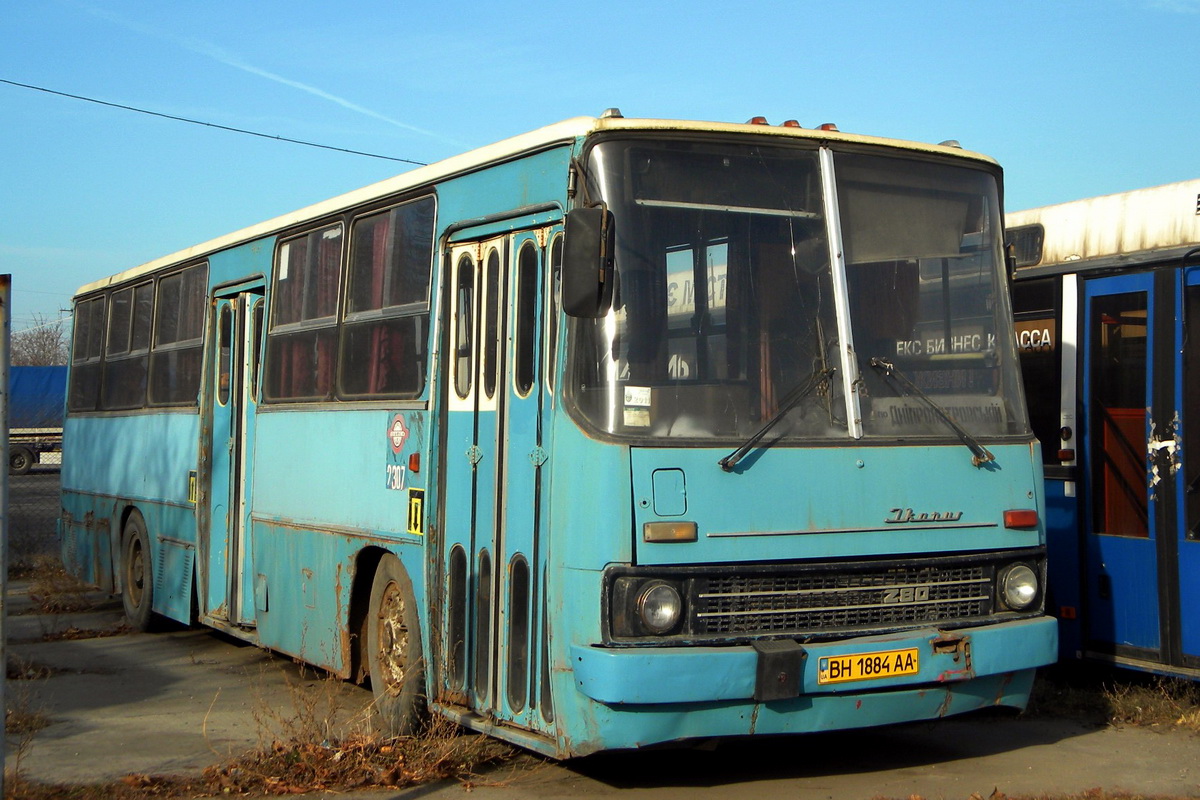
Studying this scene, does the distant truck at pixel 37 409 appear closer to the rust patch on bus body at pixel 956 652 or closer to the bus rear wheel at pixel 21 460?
the bus rear wheel at pixel 21 460

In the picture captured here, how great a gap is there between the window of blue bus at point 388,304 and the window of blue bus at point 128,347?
4.92 metres

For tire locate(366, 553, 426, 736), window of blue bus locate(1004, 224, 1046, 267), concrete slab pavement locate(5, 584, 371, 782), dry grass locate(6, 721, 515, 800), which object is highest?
window of blue bus locate(1004, 224, 1046, 267)

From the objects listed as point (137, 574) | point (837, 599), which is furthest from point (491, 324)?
point (137, 574)

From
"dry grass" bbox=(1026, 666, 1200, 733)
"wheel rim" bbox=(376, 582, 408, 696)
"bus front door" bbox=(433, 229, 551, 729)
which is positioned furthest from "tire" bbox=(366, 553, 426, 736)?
"dry grass" bbox=(1026, 666, 1200, 733)

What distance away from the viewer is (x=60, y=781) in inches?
261

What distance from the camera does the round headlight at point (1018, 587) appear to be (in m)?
6.34

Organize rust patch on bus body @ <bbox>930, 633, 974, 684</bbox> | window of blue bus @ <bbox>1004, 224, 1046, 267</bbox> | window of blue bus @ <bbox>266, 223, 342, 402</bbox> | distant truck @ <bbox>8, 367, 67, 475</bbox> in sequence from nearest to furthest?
rust patch on bus body @ <bbox>930, 633, 974, 684</bbox> → window of blue bus @ <bbox>266, 223, 342, 402</bbox> → window of blue bus @ <bbox>1004, 224, 1046, 267</bbox> → distant truck @ <bbox>8, 367, 67, 475</bbox>

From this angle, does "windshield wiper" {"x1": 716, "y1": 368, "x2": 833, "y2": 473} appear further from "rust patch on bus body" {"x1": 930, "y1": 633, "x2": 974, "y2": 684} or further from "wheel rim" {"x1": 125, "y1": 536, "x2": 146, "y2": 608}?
"wheel rim" {"x1": 125, "y1": 536, "x2": 146, "y2": 608}

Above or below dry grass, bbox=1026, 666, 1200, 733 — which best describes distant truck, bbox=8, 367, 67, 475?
above

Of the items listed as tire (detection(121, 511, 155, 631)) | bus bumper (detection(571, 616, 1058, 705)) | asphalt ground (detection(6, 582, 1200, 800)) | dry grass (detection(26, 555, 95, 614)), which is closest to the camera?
bus bumper (detection(571, 616, 1058, 705))

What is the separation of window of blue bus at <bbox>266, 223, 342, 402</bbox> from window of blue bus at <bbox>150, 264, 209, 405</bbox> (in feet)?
6.00

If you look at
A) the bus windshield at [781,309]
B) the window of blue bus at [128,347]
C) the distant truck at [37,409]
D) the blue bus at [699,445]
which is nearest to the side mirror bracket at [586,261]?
the blue bus at [699,445]

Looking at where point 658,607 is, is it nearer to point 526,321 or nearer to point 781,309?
point 781,309

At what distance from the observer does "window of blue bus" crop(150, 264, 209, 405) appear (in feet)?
36.9
